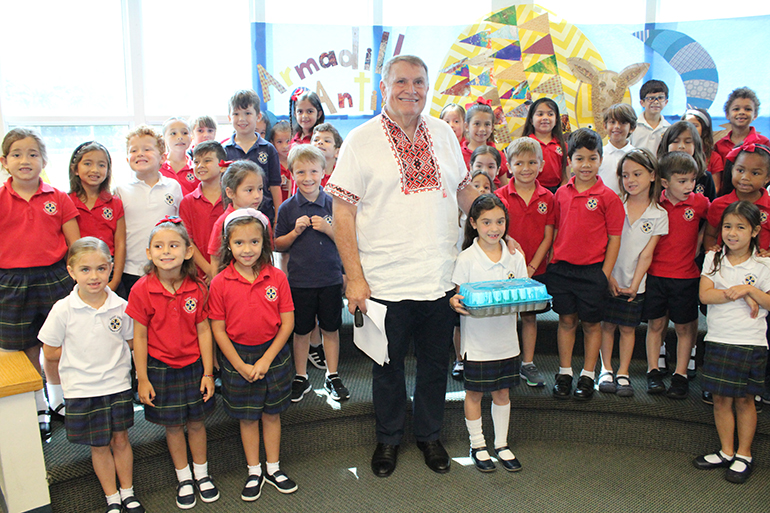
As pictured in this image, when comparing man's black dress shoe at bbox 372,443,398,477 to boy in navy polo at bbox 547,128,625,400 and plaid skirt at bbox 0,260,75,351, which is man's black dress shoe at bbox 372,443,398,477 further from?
plaid skirt at bbox 0,260,75,351

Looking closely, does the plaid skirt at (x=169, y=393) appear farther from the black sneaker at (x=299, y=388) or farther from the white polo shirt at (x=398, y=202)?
the white polo shirt at (x=398, y=202)

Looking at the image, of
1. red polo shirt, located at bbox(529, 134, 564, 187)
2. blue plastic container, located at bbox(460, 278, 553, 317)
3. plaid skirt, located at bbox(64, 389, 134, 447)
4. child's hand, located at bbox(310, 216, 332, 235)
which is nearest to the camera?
plaid skirt, located at bbox(64, 389, 134, 447)

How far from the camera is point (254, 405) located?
2.33m

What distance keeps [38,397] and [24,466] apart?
503 millimetres

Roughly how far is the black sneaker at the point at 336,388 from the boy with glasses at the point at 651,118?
2.59m

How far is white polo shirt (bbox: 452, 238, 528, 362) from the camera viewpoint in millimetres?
2452

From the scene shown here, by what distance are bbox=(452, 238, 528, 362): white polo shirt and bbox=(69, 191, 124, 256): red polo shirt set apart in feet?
5.35

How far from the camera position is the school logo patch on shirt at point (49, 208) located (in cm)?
245

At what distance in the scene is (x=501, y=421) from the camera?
2615mm

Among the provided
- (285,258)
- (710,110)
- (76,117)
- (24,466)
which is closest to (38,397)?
(24,466)

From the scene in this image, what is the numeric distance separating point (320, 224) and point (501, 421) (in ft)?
4.11

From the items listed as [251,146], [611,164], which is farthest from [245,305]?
[611,164]

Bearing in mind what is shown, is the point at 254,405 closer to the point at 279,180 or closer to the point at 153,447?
the point at 153,447

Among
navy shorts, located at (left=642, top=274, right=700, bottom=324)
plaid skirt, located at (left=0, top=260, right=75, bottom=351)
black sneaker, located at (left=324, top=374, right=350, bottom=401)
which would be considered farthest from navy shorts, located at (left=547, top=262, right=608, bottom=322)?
plaid skirt, located at (left=0, top=260, right=75, bottom=351)
